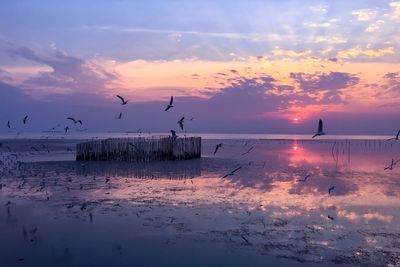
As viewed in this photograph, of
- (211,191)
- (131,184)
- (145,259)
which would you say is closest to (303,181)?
(211,191)

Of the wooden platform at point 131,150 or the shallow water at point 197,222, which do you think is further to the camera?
the wooden platform at point 131,150

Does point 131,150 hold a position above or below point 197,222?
above

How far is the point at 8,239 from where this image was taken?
10.1 metres

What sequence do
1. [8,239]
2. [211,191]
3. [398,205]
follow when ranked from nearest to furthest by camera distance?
[8,239], [398,205], [211,191]

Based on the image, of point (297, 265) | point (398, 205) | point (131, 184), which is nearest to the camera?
point (297, 265)

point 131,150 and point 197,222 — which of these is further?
point 131,150

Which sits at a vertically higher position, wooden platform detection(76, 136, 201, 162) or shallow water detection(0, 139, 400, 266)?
wooden platform detection(76, 136, 201, 162)

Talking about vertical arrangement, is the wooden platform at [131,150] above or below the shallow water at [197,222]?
above

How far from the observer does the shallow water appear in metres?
9.24

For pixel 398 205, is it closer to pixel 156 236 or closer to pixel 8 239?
pixel 156 236

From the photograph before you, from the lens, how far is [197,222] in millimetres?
12250

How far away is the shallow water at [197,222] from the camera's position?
924cm

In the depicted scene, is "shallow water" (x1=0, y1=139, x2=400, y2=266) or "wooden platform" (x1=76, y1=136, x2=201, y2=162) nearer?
"shallow water" (x1=0, y1=139, x2=400, y2=266)

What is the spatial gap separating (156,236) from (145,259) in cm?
169
